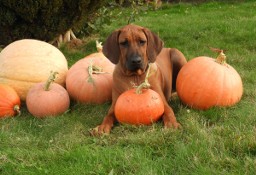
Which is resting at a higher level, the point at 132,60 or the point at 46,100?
the point at 132,60

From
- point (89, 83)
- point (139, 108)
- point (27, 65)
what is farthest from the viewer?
point (27, 65)

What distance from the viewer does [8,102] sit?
5008 millimetres

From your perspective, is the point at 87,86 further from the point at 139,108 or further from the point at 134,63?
the point at 139,108

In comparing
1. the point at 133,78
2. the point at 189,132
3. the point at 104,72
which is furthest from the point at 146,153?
the point at 104,72

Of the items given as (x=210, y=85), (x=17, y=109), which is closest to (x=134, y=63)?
(x=210, y=85)

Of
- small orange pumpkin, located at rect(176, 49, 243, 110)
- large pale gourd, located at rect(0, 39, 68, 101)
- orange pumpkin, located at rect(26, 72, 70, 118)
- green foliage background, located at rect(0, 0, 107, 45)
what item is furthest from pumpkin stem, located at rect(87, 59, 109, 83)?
green foliage background, located at rect(0, 0, 107, 45)

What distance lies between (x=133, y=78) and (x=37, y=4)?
10.3 feet

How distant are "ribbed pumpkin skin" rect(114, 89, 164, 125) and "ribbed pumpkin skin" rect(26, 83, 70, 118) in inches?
34.1

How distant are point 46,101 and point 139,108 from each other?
3.89 ft

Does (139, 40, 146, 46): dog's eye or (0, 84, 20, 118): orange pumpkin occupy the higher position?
(139, 40, 146, 46): dog's eye

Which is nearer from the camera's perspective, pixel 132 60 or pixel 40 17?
pixel 132 60

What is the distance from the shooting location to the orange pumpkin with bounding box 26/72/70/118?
4941 mm

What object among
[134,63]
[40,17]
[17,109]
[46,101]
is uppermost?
[134,63]

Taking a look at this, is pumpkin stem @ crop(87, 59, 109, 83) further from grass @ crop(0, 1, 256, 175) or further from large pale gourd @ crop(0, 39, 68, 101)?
large pale gourd @ crop(0, 39, 68, 101)
